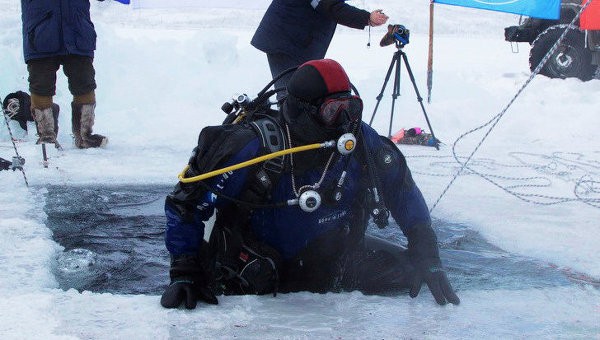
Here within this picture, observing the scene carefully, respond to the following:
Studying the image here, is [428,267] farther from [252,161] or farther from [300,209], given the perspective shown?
[252,161]

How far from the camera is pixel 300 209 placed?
288cm

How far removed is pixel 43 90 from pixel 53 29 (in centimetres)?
50

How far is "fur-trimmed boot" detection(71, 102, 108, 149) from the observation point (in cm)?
594

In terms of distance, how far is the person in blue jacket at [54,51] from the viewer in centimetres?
554

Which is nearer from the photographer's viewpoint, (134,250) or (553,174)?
(134,250)

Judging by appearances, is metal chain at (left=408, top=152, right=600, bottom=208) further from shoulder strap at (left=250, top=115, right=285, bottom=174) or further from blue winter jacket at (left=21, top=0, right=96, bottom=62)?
blue winter jacket at (left=21, top=0, right=96, bottom=62)

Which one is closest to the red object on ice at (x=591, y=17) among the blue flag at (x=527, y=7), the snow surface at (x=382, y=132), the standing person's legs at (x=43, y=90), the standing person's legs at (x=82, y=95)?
the blue flag at (x=527, y=7)

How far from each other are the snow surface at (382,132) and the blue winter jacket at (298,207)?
Answer: 9.8 inches

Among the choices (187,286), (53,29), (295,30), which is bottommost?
(187,286)

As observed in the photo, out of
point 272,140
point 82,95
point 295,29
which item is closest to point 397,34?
point 295,29

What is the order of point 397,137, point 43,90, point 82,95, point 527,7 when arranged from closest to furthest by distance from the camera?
point 43,90 → point 82,95 → point 397,137 → point 527,7

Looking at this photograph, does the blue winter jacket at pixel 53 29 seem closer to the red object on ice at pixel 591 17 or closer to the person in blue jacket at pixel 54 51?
the person in blue jacket at pixel 54 51

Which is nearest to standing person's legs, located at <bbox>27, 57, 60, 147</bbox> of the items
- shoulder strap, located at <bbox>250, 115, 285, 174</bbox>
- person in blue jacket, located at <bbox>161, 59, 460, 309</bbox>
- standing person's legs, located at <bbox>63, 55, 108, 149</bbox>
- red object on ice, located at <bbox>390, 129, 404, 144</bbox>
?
standing person's legs, located at <bbox>63, 55, 108, 149</bbox>

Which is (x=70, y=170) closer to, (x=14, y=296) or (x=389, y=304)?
(x=14, y=296)
